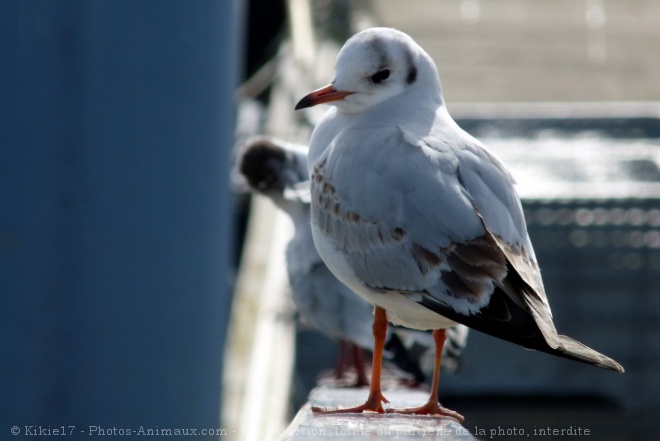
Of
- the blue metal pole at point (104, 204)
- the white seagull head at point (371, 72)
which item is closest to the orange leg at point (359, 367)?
the blue metal pole at point (104, 204)

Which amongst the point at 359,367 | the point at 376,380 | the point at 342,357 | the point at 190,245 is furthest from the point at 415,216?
the point at 342,357

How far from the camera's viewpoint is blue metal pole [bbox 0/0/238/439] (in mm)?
2979

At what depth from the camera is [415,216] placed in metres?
2.55

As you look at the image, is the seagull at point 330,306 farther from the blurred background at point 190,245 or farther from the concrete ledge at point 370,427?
the concrete ledge at point 370,427

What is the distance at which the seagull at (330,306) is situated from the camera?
375 cm

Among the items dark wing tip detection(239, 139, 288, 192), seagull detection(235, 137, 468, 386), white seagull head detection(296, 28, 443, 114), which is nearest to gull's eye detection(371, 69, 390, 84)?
white seagull head detection(296, 28, 443, 114)

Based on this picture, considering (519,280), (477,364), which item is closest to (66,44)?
(519,280)

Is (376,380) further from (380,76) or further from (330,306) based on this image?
(330,306)

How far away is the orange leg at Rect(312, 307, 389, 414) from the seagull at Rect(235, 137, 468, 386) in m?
0.79

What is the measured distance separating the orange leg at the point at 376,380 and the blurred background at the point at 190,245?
24.6 inches

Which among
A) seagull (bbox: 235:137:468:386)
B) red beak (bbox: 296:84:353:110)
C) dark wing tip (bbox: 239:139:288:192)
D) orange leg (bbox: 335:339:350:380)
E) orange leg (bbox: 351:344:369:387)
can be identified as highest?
red beak (bbox: 296:84:353:110)

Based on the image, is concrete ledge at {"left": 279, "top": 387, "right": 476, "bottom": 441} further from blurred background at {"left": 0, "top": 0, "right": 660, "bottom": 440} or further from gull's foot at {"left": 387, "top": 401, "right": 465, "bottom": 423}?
blurred background at {"left": 0, "top": 0, "right": 660, "bottom": 440}

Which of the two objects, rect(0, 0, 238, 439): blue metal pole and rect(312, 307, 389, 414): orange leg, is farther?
rect(0, 0, 238, 439): blue metal pole

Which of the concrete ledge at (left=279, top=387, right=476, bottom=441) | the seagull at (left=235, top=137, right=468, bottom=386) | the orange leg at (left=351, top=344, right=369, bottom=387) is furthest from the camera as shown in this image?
the orange leg at (left=351, top=344, right=369, bottom=387)
